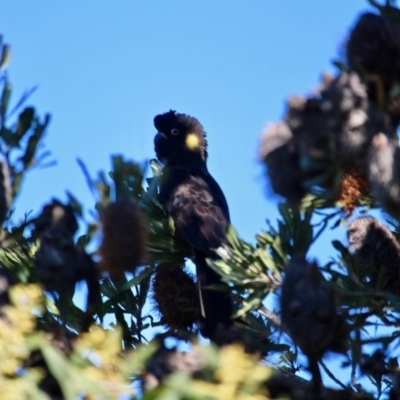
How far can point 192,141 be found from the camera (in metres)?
6.54

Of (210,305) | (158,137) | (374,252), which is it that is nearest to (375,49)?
(374,252)

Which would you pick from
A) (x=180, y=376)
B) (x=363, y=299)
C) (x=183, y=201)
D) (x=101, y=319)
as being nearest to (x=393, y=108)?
(x=363, y=299)

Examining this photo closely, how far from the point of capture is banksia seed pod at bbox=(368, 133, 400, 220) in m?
1.84

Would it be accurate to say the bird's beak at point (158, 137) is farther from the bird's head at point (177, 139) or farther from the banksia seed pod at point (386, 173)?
the banksia seed pod at point (386, 173)

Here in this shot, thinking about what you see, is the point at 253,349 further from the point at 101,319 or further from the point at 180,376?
the point at 180,376

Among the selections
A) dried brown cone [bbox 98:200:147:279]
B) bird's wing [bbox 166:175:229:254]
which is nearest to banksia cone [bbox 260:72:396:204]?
dried brown cone [bbox 98:200:147:279]

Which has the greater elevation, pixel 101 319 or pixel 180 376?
pixel 101 319

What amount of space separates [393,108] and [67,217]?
0.70 metres

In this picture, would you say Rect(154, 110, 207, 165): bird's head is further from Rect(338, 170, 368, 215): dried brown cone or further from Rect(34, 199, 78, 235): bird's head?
Rect(34, 199, 78, 235): bird's head

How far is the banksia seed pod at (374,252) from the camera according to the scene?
8.14 feet

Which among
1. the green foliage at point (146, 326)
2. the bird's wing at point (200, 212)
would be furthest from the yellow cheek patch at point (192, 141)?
the green foliage at point (146, 326)

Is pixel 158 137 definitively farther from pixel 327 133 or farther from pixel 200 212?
pixel 327 133

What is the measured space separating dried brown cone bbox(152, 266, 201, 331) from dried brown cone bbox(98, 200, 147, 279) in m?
1.48

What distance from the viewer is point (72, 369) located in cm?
146
